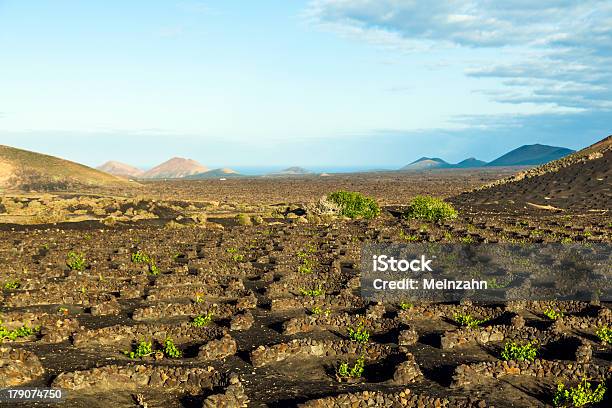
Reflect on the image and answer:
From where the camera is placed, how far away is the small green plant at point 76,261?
94.6 ft

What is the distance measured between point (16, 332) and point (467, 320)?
14670mm

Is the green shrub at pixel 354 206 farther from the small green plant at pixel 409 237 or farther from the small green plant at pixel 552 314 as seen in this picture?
the small green plant at pixel 552 314

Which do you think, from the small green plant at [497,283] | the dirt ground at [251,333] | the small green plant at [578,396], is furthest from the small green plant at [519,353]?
the small green plant at [497,283]

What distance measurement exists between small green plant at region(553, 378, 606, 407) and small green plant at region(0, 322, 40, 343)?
15077mm

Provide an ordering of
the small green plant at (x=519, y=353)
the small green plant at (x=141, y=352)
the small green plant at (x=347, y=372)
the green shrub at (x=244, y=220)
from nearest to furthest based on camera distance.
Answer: the small green plant at (x=347, y=372) < the small green plant at (x=519, y=353) < the small green plant at (x=141, y=352) < the green shrub at (x=244, y=220)

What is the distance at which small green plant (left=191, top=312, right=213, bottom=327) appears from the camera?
19.3m

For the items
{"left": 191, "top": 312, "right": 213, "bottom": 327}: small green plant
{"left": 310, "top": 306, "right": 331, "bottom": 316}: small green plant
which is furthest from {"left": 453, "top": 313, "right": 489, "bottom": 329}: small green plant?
{"left": 191, "top": 312, "right": 213, "bottom": 327}: small green plant

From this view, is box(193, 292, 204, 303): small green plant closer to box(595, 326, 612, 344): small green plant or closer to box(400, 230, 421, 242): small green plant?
box(595, 326, 612, 344): small green plant

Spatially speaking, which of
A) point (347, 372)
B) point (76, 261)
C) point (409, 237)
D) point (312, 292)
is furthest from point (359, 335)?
point (409, 237)

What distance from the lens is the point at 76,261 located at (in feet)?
99.3

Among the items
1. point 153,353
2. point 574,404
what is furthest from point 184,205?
point 574,404

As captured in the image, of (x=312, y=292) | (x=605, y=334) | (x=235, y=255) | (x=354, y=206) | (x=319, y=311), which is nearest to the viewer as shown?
(x=605, y=334)

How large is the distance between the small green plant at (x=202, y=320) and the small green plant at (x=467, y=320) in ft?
28.2

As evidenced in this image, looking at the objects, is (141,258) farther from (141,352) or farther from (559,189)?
(559,189)
